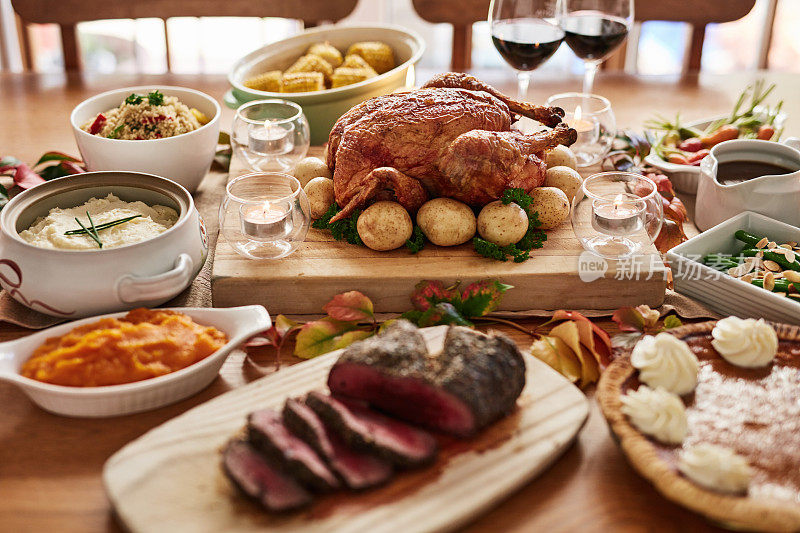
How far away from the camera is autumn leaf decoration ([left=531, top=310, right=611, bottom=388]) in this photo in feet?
4.15

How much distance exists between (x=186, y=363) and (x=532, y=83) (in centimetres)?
169

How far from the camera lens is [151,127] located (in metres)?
1.74

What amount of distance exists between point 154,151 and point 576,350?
1001 millimetres

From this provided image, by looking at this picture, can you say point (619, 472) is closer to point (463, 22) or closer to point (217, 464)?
point (217, 464)

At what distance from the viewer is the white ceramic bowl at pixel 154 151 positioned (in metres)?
1.68

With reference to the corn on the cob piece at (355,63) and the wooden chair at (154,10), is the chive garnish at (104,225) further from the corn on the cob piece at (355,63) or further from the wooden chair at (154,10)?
the wooden chair at (154,10)

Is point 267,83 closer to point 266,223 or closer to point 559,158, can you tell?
point 266,223

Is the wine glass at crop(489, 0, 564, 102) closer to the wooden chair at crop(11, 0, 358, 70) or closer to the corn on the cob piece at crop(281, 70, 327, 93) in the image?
the corn on the cob piece at crop(281, 70, 327, 93)

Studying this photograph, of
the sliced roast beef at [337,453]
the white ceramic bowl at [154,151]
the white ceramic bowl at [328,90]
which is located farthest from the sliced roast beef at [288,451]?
the white ceramic bowl at [328,90]

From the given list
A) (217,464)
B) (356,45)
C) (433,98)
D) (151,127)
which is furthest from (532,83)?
(217,464)

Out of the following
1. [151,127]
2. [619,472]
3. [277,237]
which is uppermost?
[151,127]

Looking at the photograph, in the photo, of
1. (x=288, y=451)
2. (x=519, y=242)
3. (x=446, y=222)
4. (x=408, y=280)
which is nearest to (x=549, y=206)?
(x=519, y=242)

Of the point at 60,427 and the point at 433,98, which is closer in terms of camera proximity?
the point at 60,427

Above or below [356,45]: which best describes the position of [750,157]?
below
